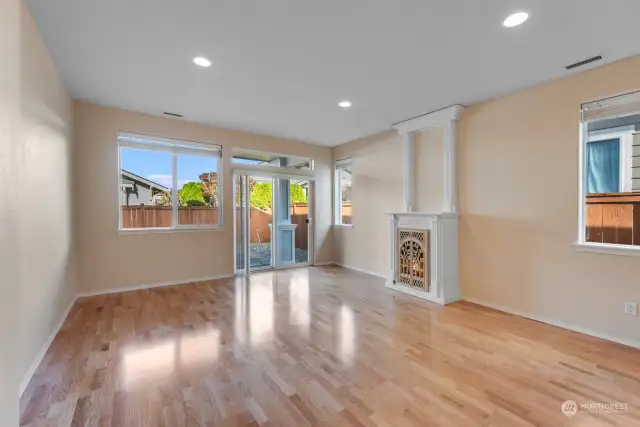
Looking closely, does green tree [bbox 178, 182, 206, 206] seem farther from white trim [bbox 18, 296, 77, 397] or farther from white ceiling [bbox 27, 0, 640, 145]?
white trim [bbox 18, 296, 77, 397]

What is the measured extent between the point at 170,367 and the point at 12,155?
171 centimetres

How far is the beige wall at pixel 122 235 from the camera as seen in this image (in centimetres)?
402

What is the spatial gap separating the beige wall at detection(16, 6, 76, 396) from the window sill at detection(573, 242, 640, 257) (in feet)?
14.4

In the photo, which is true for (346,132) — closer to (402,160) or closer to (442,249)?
(402,160)

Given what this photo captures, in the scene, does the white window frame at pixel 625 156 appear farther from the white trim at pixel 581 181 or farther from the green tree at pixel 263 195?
the green tree at pixel 263 195

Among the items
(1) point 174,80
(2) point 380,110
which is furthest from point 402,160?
(1) point 174,80

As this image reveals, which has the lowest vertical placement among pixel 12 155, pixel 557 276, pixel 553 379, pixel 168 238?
pixel 553 379

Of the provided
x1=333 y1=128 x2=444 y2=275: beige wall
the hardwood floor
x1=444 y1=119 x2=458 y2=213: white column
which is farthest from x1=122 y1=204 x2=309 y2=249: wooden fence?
x1=444 y1=119 x2=458 y2=213: white column

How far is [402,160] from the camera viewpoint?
4.87 metres

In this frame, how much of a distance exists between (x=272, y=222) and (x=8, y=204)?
4630mm

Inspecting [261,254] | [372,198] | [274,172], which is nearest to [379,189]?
[372,198]

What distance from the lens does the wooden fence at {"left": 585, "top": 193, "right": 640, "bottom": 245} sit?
277 centimetres

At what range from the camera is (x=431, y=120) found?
13.9ft

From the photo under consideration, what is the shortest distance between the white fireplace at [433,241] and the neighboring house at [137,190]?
366 cm
